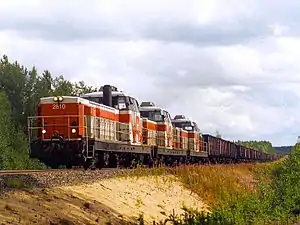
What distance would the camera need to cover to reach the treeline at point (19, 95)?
58.5 m

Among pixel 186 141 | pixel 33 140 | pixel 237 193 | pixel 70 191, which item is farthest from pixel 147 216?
pixel 186 141

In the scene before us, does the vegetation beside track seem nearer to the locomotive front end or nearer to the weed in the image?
the weed

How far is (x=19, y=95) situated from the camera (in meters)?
67.8

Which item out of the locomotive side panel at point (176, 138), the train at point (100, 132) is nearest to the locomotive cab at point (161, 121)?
the train at point (100, 132)

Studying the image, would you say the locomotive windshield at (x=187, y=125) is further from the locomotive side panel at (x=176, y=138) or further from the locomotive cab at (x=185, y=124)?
the locomotive side panel at (x=176, y=138)

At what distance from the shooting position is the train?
23.5m

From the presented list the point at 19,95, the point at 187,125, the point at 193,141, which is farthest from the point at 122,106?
the point at 19,95

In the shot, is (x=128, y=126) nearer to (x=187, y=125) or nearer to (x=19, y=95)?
(x=187, y=125)

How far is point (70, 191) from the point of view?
54.7ft

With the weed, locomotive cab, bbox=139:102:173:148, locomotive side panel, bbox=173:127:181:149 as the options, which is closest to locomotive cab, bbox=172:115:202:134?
locomotive side panel, bbox=173:127:181:149

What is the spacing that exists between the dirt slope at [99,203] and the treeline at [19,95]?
34.9 m

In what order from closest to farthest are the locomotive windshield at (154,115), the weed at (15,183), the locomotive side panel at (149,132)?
the weed at (15,183), the locomotive side panel at (149,132), the locomotive windshield at (154,115)

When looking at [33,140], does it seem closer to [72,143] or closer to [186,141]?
[72,143]

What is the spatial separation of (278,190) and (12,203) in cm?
1631
